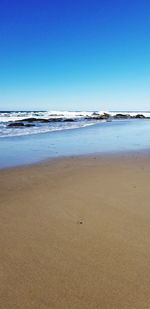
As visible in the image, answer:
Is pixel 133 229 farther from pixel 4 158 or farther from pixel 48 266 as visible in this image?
pixel 4 158

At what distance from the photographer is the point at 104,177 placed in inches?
268

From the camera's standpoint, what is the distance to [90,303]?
99.6 inches

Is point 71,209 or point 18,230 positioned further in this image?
point 71,209

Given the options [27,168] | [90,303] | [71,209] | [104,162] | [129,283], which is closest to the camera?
[90,303]

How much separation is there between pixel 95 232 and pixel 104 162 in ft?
16.4

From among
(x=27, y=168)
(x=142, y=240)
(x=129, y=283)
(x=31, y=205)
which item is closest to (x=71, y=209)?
(x=31, y=205)

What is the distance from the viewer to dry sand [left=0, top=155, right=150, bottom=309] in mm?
2623

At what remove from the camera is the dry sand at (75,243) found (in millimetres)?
2623

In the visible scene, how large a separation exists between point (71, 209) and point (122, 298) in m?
2.17

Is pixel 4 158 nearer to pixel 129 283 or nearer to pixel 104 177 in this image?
pixel 104 177

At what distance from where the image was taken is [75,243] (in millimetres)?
3545

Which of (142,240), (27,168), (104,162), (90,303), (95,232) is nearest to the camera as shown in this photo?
(90,303)

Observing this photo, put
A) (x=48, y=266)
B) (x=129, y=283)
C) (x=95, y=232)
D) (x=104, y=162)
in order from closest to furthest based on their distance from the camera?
(x=129, y=283)
(x=48, y=266)
(x=95, y=232)
(x=104, y=162)

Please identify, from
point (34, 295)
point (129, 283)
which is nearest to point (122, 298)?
point (129, 283)
